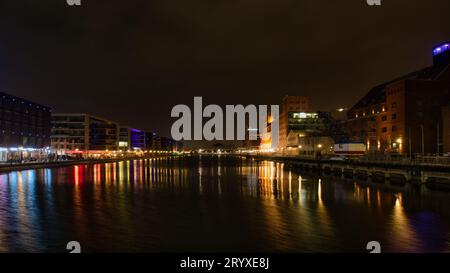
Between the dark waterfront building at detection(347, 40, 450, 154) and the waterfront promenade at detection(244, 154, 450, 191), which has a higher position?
the dark waterfront building at detection(347, 40, 450, 154)

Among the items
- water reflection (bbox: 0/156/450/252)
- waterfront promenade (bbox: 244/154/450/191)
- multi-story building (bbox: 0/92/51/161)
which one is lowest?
water reflection (bbox: 0/156/450/252)

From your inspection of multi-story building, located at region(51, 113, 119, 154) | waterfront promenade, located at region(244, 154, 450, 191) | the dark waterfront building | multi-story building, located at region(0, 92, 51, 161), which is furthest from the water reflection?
multi-story building, located at region(51, 113, 119, 154)

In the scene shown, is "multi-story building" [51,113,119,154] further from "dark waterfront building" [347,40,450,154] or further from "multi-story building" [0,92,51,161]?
"dark waterfront building" [347,40,450,154]

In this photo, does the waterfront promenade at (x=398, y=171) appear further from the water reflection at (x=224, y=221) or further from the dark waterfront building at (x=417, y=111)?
the dark waterfront building at (x=417, y=111)

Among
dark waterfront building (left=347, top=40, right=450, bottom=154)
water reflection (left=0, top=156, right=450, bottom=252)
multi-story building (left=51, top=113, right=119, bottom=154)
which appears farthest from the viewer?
multi-story building (left=51, top=113, right=119, bottom=154)

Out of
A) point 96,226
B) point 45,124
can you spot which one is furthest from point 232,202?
point 45,124

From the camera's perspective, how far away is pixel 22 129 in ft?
378

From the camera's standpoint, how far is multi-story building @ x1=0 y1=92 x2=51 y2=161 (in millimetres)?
104750

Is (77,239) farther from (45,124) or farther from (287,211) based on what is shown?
(45,124)

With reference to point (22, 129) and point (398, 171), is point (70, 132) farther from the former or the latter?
point (398, 171)

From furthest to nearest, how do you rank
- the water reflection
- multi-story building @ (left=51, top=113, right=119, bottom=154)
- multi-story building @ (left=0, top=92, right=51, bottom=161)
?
multi-story building @ (left=51, top=113, right=119, bottom=154) < multi-story building @ (left=0, top=92, right=51, bottom=161) < the water reflection

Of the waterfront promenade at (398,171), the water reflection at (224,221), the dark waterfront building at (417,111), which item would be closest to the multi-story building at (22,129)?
the water reflection at (224,221)

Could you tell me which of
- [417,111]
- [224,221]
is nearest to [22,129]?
[224,221]
